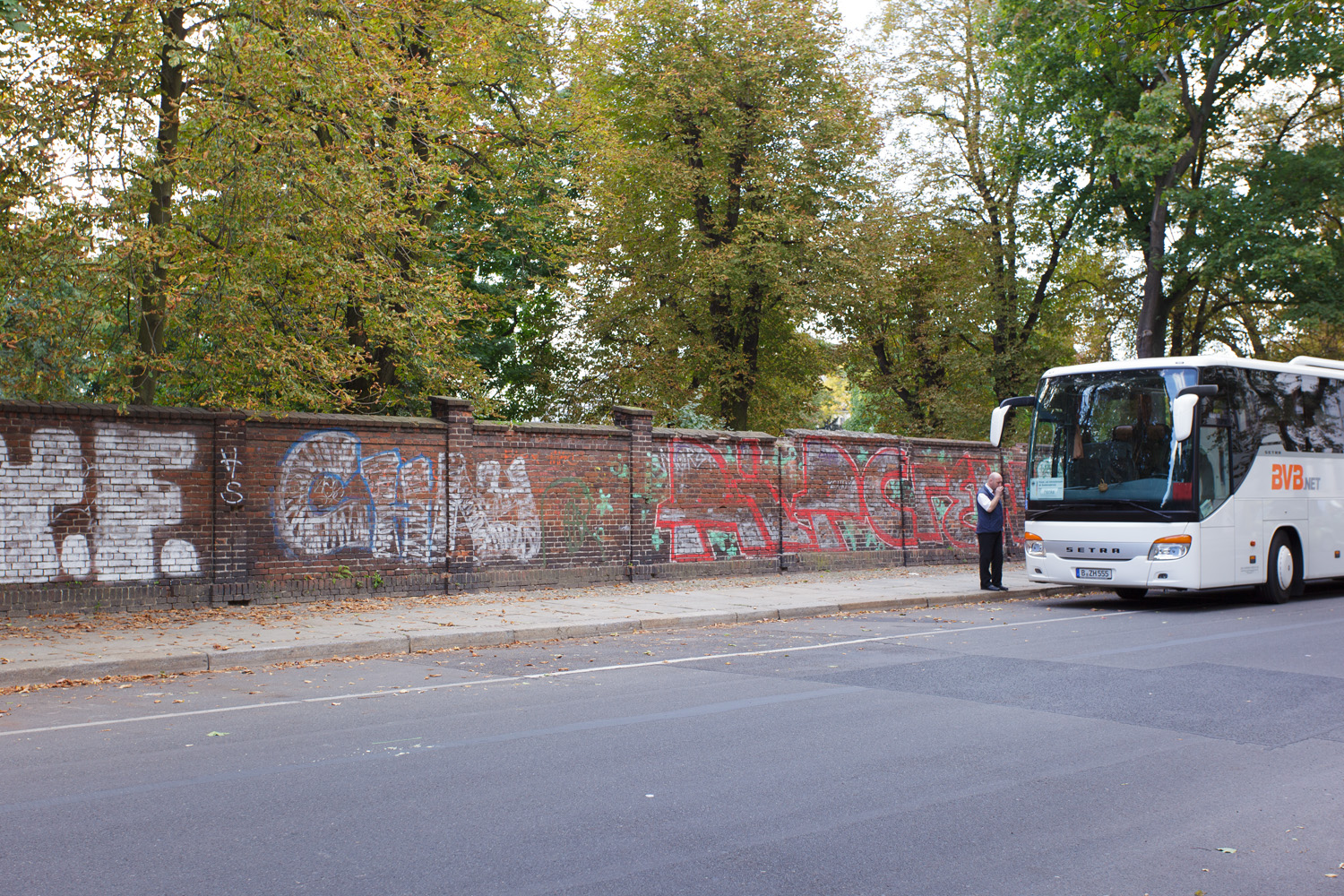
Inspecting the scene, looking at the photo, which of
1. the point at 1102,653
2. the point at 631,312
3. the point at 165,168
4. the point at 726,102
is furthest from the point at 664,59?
the point at 1102,653

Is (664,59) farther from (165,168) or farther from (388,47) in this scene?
(165,168)

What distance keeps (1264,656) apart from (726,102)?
21.2 metres

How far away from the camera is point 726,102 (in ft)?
A: 90.8

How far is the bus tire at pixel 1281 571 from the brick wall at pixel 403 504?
24.2 ft

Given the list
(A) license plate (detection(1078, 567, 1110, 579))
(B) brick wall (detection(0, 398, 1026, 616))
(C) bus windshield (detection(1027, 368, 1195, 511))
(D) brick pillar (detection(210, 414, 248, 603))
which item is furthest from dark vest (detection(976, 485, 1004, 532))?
(D) brick pillar (detection(210, 414, 248, 603))

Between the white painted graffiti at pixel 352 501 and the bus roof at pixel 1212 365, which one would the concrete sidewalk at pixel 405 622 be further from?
the bus roof at pixel 1212 365

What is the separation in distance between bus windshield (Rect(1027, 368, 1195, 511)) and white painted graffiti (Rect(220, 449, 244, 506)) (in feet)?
36.7

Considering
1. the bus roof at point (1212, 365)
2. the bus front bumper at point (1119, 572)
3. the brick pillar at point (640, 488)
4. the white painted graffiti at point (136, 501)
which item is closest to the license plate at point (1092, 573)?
the bus front bumper at point (1119, 572)

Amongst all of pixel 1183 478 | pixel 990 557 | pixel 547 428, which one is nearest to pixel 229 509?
pixel 547 428

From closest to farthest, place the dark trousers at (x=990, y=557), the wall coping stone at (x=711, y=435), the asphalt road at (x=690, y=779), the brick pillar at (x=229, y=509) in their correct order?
the asphalt road at (x=690, y=779)
the brick pillar at (x=229, y=509)
the dark trousers at (x=990, y=557)
the wall coping stone at (x=711, y=435)

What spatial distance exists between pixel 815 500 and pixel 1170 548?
7285mm

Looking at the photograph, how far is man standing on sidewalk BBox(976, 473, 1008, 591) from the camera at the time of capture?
17031 mm

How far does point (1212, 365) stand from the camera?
48.1 ft

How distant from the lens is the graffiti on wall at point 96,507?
1193cm
